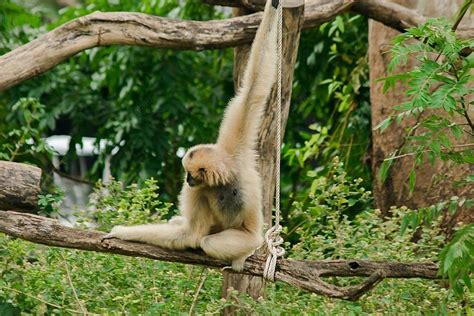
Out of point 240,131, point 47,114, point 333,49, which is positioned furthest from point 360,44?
point 240,131

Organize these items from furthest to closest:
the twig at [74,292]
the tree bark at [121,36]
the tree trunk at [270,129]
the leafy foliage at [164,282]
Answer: the tree trunk at [270,129], the tree bark at [121,36], the leafy foliage at [164,282], the twig at [74,292]

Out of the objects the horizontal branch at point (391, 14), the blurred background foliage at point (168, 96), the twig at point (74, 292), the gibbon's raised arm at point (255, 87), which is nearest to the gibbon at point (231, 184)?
the gibbon's raised arm at point (255, 87)

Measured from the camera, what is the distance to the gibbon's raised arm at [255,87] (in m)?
4.90

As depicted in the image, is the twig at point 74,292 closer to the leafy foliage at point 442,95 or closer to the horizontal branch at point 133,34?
the horizontal branch at point 133,34

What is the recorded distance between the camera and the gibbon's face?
4.88m

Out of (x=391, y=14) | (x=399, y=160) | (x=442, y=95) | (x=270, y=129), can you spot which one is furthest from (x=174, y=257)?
(x=399, y=160)

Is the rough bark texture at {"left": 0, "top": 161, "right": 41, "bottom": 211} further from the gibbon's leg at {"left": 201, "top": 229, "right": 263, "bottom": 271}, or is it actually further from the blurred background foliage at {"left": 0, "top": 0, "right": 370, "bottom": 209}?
the blurred background foliage at {"left": 0, "top": 0, "right": 370, "bottom": 209}

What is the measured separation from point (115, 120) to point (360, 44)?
2881 millimetres

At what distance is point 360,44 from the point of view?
9250 millimetres

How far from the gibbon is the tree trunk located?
0.56 meters

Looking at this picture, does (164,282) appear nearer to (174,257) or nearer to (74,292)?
(74,292)

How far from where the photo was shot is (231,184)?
5055mm

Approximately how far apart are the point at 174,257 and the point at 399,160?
123 inches

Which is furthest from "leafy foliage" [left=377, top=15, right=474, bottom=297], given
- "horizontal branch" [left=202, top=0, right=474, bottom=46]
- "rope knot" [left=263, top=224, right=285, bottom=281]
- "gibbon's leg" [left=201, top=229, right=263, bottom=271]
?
"horizontal branch" [left=202, top=0, right=474, bottom=46]
